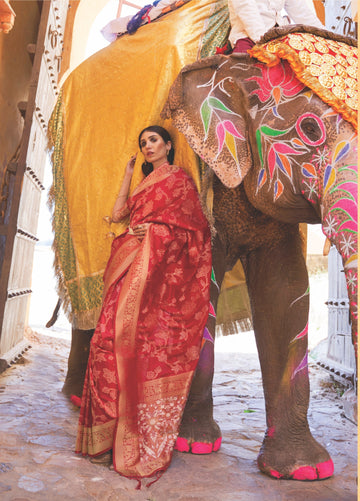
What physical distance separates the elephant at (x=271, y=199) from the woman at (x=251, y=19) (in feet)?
0.34

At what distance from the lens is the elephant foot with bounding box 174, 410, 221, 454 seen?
1.90m

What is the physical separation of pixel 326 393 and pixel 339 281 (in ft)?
2.75

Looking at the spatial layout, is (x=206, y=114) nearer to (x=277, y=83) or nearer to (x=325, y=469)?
(x=277, y=83)

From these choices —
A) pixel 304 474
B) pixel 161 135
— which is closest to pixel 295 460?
pixel 304 474

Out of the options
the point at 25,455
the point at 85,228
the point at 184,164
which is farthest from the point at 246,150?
the point at 25,455

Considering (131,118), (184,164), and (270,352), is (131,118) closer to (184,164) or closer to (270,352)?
(184,164)

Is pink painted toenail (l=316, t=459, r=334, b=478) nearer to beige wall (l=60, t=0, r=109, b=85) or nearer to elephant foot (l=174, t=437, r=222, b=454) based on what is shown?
elephant foot (l=174, t=437, r=222, b=454)

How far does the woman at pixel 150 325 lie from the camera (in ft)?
5.71

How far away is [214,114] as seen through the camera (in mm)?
1822

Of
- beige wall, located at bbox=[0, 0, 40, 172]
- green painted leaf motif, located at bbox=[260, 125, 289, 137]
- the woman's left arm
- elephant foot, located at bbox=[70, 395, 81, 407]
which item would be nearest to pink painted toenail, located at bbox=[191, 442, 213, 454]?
elephant foot, located at bbox=[70, 395, 81, 407]

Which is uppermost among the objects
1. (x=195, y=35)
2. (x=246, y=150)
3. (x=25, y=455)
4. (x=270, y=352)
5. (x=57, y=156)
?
(x=195, y=35)

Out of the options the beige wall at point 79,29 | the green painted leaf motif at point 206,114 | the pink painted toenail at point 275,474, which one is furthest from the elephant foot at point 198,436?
the beige wall at point 79,29

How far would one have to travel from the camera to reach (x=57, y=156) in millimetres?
2469

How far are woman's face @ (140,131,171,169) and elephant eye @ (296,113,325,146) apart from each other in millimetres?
629
